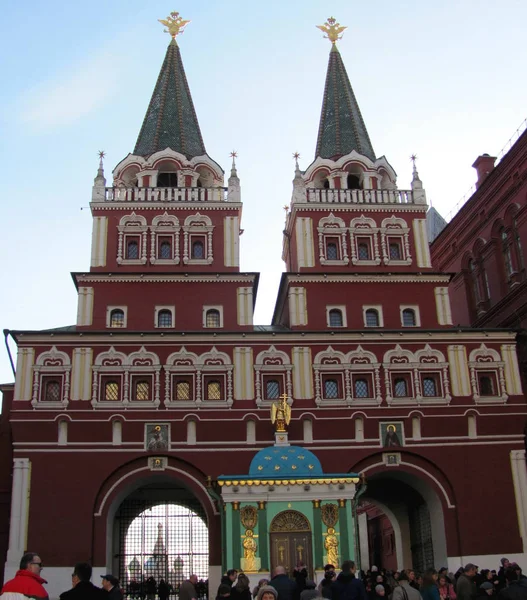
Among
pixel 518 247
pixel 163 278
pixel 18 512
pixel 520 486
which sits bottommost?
pixel 18 512

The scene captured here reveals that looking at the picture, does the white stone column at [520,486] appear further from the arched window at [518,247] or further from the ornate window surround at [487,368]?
the arched window at [518,247]

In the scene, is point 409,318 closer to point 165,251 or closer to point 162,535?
point 165,251

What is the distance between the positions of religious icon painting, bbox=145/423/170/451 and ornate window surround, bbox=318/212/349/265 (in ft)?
32.0

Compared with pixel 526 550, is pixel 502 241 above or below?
above

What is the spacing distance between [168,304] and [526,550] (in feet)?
54.1

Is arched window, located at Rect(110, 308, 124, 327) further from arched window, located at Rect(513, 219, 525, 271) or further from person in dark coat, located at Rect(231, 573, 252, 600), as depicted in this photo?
person in dark coat, located at Rect(231, 573, 252, 600)

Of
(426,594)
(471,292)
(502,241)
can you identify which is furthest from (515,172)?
(426,594)

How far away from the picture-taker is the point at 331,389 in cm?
3172

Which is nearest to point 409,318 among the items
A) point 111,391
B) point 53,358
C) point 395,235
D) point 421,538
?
point 395,235

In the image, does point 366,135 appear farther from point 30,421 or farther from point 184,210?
point 30,421

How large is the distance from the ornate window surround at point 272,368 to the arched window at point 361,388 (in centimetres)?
260

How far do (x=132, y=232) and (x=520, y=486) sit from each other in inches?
727

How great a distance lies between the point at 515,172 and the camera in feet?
121

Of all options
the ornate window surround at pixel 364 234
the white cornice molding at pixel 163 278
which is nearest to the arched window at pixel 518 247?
the ornate window surround at pixel 364 234
